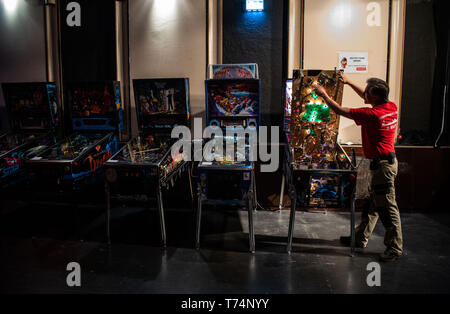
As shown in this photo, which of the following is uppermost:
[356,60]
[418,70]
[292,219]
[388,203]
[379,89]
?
[356,60]

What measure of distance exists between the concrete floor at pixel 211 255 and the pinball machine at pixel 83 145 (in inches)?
21.5

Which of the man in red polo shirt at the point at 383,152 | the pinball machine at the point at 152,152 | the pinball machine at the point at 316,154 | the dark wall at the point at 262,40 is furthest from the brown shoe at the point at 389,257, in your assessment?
the dark wall at the point at 262,40

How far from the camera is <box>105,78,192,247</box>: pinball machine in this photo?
3.37 meters

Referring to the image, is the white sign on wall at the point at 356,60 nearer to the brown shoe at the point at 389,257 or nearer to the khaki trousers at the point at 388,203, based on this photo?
the khaki trousers at the point at 388,203

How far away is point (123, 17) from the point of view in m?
4.54

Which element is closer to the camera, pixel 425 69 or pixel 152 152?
pixel 152 152

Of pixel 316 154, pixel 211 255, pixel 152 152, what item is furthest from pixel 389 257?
pixel 152 152

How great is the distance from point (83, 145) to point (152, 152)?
2.95 ft

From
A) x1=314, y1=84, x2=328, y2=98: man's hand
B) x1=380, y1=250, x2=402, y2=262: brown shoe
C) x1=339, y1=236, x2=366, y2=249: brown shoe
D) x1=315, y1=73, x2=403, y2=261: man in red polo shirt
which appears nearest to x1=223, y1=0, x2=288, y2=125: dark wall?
x1=314, y1=84, x2=328, y2=98: man's hand

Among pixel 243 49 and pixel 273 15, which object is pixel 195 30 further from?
pixel 273 15

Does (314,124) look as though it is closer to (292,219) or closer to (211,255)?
(292,219)

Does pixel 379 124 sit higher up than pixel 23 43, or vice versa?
pixel 23 43

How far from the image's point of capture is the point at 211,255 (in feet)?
10.6
